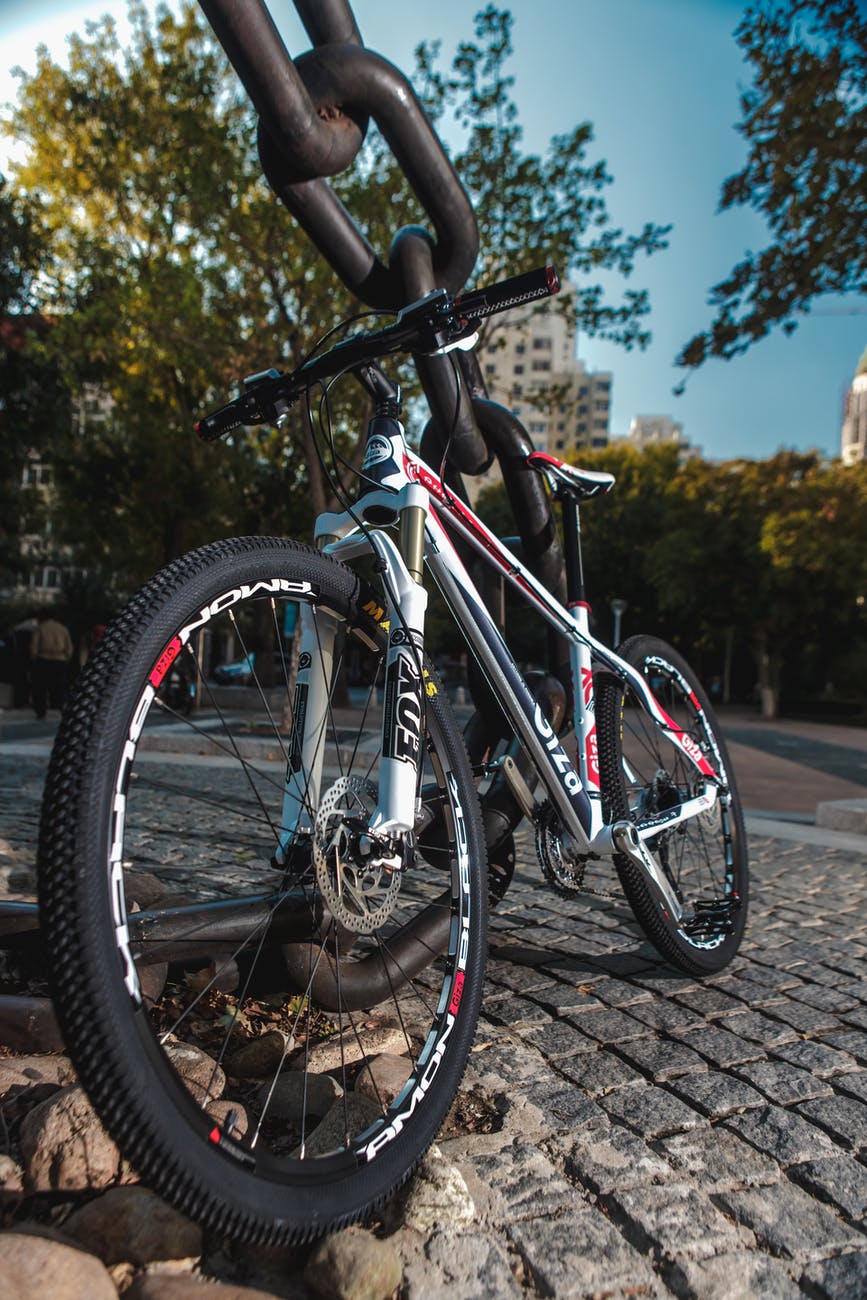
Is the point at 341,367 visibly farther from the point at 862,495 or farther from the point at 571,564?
the point at 862,495

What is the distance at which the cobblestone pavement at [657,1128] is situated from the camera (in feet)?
5.14

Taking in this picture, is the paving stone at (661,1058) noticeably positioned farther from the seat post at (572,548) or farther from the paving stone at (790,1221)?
the seat post at (572,548)

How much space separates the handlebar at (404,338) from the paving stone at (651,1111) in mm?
1683

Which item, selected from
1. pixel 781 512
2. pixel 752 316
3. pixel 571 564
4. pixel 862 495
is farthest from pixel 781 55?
pixel 781 512

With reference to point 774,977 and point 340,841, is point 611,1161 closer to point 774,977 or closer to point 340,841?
Result: point 340,841

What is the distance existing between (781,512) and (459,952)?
32.4 m

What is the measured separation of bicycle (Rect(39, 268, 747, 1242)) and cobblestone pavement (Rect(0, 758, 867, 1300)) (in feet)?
0.62

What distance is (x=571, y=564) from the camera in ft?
10.7

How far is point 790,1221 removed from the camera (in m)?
1.73

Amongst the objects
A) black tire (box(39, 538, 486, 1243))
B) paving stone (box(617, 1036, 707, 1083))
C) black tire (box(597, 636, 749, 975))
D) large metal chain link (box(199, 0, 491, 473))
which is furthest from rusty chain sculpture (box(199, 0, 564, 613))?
paving stone (box(617, 1036, 707, 1083))

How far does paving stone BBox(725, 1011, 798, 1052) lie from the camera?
→ 2619 millimetres

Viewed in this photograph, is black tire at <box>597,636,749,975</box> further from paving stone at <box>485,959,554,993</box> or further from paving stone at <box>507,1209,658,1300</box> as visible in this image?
paving stone at <box>507,1209,658,1300</box>

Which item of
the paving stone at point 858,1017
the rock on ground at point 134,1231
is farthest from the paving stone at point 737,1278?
the paving stone at point 858,1017

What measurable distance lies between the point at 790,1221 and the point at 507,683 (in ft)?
4.22
